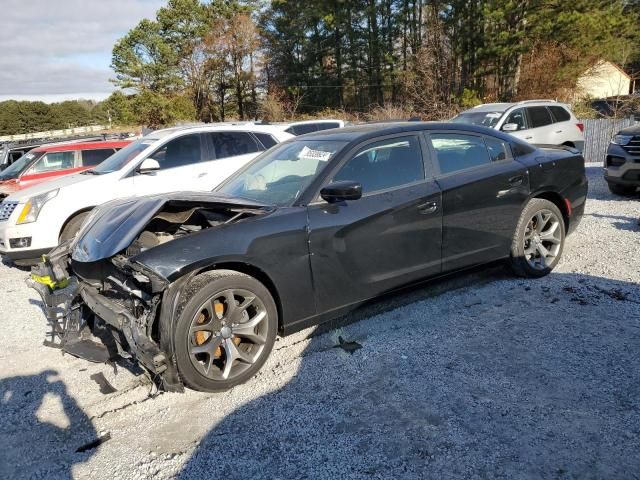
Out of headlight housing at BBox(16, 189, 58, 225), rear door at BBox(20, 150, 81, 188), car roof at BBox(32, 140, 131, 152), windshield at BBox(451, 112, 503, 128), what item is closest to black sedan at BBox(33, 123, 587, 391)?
headlight housing at BBox(16, 189, 58, 225)

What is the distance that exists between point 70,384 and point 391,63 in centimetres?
3859

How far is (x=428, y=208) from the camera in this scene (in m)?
4.07

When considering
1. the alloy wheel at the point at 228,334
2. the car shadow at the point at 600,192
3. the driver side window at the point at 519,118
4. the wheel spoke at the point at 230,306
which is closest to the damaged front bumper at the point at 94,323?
the alloy wheel at the point at 228,334

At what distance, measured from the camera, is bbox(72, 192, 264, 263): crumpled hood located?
10.7 ft

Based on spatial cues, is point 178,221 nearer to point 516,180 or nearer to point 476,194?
point 476,194

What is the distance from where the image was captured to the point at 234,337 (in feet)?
10.9

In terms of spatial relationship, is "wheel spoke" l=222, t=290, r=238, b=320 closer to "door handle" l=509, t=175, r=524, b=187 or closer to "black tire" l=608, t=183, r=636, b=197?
"door handle" l=509, t=175, r=524, b=187

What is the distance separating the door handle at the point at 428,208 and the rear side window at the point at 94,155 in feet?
28.0

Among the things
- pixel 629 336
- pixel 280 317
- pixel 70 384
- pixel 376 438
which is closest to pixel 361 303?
pixel 280 317

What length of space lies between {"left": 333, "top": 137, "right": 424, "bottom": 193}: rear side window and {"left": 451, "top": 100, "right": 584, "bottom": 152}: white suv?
6967mm

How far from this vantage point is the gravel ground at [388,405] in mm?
2521

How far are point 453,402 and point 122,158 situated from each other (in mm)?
6500

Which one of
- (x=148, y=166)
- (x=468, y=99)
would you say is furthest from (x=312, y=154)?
(x=468, y=99)

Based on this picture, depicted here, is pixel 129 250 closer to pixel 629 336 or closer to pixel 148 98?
pixel 629 336
